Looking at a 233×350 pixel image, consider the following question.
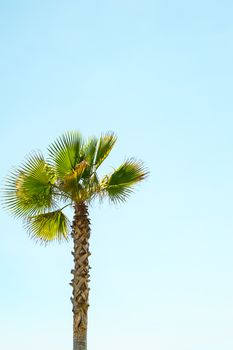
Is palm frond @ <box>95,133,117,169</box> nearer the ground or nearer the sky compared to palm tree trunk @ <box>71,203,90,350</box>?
nearer the sky

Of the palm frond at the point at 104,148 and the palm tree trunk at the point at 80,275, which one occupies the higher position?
the palm frond at the point at 104,148

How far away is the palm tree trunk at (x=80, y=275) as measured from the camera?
64.4 feet

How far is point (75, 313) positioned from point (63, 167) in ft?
13.2

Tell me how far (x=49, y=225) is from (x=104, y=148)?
2752mm

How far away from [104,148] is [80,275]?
12.4 feet

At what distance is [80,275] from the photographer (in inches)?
788

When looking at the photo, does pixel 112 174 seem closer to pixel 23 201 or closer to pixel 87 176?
pixel 87 176

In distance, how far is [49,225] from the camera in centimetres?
2219

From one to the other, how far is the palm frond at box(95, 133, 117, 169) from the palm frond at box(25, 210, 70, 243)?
6.07ft

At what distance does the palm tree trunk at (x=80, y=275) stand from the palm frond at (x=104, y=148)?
1.40 metres

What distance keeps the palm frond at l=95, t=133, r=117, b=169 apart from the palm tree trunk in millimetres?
1400

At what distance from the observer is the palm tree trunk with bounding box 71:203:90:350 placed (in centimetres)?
1964

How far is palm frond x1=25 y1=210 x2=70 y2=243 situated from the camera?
71.9 feet

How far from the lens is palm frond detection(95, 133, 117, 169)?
21641 mm
